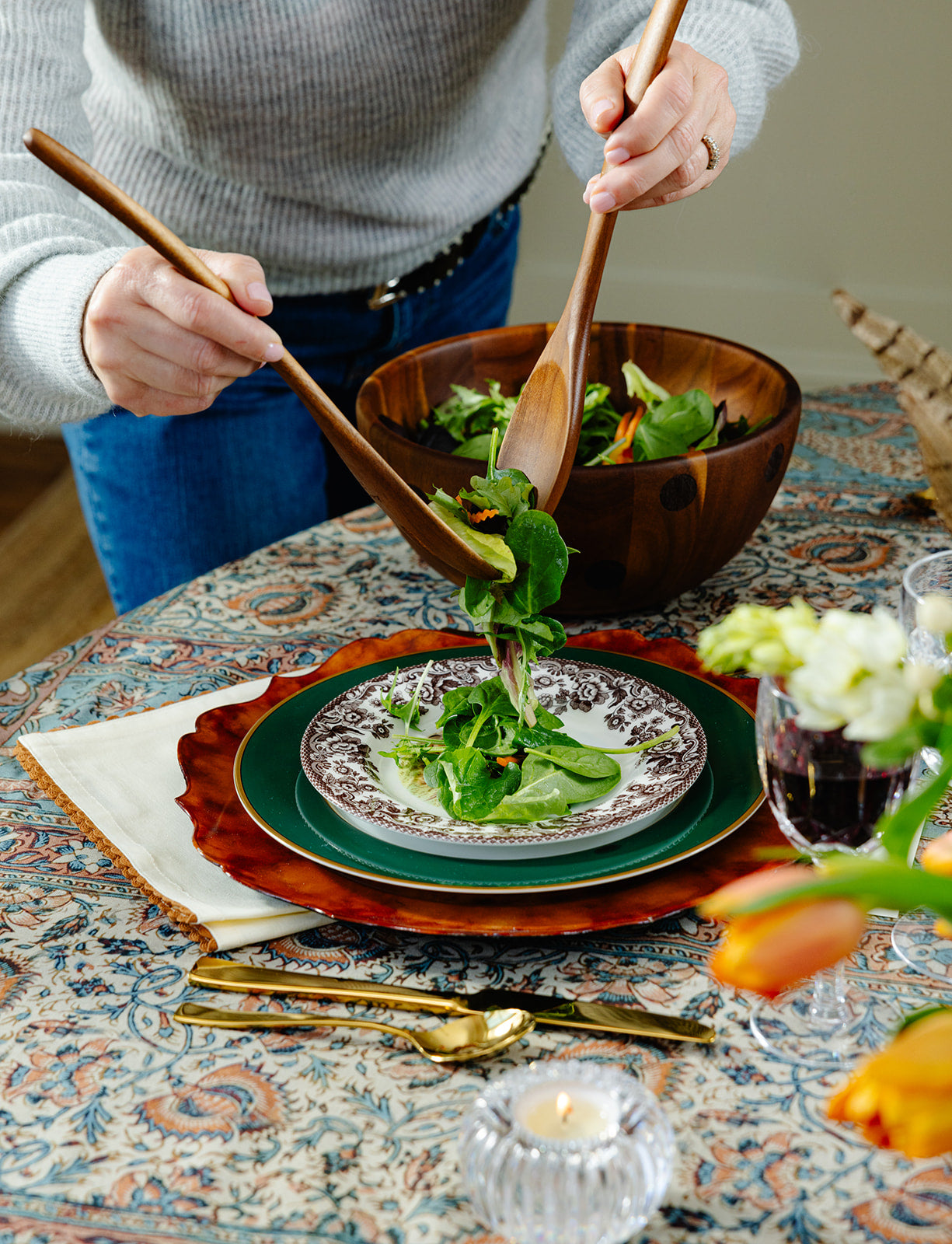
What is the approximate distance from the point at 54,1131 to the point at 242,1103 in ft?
0.27

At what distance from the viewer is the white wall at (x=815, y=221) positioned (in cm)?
333

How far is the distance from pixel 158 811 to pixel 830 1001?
43 cm

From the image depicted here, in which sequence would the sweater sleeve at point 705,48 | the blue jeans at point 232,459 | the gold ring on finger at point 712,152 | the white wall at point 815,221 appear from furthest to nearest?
1. the white wall at point 815,221
2. the blue jeans at point 232,459
3. the sweater sleeve at point 705,48
4. the gold ring on finger at point 712,152

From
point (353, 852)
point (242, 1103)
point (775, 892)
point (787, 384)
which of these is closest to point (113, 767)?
point (353, 852)

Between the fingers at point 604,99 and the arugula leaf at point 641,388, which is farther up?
the fingers at point 604,99

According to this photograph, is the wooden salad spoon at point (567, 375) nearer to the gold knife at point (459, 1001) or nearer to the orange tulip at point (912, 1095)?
the gold knife at point (459, 1001)

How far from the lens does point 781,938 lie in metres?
0.37

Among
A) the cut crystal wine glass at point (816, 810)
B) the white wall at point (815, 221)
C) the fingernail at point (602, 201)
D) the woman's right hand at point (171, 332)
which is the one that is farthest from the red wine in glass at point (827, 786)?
the white wall at point (815, 221)

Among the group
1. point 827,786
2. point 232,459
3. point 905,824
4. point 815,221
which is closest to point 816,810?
point 827,786

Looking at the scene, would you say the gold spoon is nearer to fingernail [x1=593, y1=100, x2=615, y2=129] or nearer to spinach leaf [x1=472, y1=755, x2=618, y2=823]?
spinach leaf [x1=472, y1=755, x2=618, y2=823]

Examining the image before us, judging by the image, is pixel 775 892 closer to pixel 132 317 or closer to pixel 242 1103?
pixel 242 1103

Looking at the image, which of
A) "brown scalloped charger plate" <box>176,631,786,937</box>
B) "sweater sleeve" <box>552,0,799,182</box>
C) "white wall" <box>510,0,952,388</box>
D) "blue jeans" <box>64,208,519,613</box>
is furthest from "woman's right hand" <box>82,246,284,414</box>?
"white wall" <box>510,0,952,388</box>

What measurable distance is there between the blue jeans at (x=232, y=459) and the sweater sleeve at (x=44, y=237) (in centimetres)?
29

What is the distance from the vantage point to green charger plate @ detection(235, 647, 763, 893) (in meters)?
0.65
